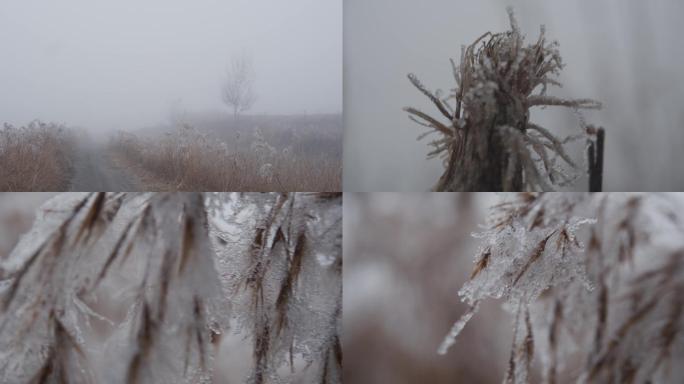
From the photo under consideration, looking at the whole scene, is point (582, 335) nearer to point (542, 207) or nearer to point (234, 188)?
point (542, 207)

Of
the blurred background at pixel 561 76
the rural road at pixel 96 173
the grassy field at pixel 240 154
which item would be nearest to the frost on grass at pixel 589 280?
the blurred background at pixel 561 76

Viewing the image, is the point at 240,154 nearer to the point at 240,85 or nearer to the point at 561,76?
the point at 240,85

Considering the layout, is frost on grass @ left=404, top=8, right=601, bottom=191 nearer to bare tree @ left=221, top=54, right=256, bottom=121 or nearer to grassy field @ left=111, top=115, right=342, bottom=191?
grassy field @ left=111, top=115, right=342, bottom=191

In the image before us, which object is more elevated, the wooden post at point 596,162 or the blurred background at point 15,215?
the wooden post at point 596,162

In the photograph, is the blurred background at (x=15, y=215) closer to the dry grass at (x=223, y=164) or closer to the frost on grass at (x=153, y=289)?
the frost on grass at (x=153, y=289)

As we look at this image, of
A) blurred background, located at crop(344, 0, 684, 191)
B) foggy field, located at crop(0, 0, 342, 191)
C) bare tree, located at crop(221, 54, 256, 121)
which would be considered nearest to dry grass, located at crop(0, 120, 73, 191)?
foggy field, located at crop(0, 0, 342, 191)

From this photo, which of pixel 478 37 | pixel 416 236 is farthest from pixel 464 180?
pixel 478 37
